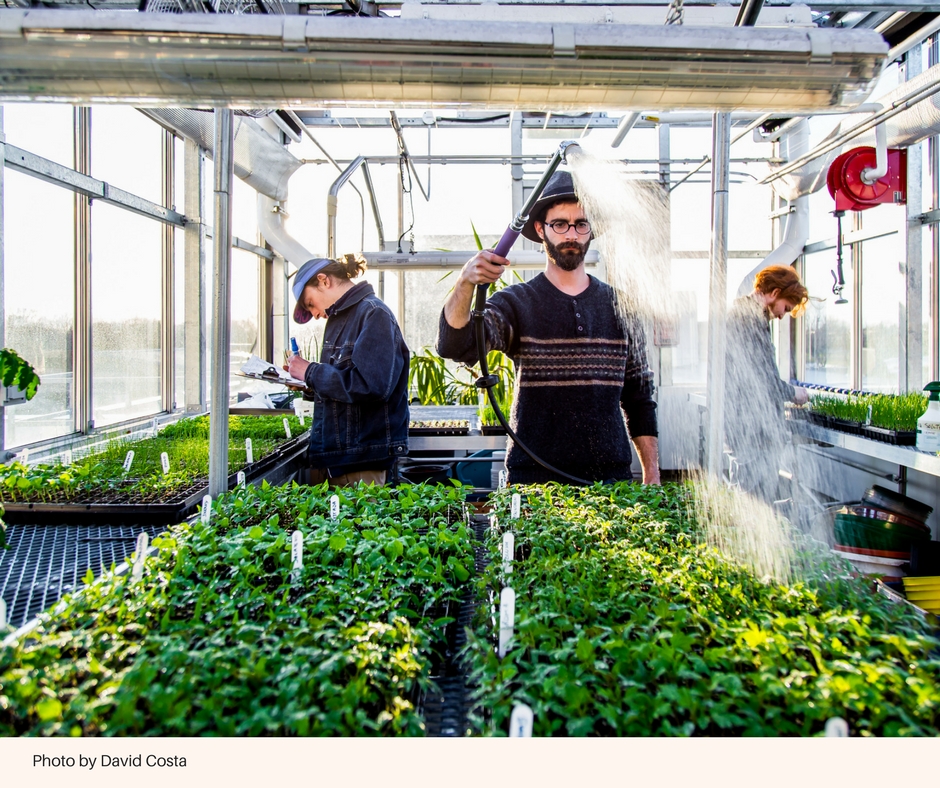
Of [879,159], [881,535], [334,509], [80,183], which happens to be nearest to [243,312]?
[80,183]

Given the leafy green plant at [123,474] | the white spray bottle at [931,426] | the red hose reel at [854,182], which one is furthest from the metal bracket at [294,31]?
the red hose reel at [854,182]

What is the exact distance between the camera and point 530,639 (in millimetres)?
1026

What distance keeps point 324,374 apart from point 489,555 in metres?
1.23

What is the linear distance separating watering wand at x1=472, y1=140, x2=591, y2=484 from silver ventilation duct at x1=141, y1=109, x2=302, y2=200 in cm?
248

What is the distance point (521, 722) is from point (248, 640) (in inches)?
17.8

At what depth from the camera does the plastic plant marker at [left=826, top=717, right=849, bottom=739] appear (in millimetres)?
744

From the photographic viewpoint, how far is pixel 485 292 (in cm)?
205

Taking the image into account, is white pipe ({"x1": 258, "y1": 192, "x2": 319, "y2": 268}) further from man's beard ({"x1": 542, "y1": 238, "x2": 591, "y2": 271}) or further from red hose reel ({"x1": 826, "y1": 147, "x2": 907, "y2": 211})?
red hose reel ({"x1": 826, "y1": 147, "x2": 907, "y2": 211})

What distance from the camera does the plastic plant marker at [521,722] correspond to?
771 millimetres

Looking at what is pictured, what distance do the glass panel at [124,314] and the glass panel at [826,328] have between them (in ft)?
16.6

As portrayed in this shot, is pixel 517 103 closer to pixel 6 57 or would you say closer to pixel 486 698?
pixel 6 57

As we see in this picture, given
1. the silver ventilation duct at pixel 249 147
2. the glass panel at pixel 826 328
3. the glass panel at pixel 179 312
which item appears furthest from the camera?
the glass panel at pixel 826 328

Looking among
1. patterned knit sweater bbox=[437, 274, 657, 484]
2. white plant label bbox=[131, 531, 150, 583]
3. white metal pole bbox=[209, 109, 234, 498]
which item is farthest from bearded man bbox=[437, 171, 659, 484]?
white plant label bbox=[131, 531, 150, 583]

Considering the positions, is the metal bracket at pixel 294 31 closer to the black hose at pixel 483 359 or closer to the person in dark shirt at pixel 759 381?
the black hose at pixel 483 359
